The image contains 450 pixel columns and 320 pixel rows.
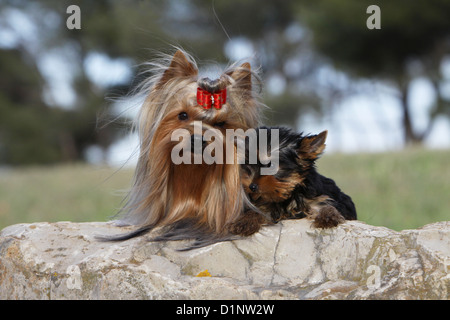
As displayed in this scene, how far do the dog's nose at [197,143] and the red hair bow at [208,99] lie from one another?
0.33m

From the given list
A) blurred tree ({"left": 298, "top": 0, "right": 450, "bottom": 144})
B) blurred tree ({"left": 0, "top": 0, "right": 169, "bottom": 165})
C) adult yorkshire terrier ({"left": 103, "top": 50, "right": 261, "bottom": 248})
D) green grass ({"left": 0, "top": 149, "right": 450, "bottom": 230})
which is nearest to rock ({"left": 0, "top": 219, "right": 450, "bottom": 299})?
adult yorkshire terrier ({"left": 103, "top": 50, "right": 261, "bottom": 248})

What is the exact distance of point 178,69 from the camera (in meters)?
4.73

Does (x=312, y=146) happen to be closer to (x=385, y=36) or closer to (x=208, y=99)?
(x=208, y=99)

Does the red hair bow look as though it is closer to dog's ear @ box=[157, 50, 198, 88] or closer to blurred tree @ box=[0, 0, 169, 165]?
dog's ear @ box=[157, 50, 198, 88]

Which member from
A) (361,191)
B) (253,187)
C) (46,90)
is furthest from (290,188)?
(46,90)

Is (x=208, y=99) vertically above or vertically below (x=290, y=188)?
above

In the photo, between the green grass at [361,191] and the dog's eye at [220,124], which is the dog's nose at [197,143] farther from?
the green grass at [361,191]

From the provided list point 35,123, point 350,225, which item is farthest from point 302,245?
point 35,123

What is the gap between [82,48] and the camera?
19.3m

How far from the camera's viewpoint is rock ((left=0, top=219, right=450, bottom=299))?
3736 mm

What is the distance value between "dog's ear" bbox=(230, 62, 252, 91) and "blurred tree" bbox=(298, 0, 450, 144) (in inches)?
419

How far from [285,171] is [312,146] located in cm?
31

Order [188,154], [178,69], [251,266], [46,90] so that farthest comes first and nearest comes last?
[46,90] → [178,69] → [188,154] → [251,266]

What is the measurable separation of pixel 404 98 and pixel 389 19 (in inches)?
220
